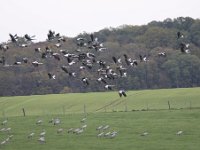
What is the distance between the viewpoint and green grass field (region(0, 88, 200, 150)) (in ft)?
115

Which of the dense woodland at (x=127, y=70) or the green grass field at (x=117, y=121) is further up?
the dense woodland at (x=127, y=70)

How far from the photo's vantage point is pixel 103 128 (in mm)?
41000

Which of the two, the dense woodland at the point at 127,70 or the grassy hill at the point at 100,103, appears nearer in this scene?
the grassy hill at the point at 100,103

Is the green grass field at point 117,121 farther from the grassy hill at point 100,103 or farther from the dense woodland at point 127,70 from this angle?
the dense woodland at point 127,70

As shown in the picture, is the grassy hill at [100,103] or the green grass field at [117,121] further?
the grassy hill at [100,103]

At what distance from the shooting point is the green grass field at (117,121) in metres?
34.9

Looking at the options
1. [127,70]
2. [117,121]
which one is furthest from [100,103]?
[127,70]

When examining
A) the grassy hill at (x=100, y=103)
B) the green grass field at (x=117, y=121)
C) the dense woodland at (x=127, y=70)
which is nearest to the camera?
the green grass field at (x=117, y=121)

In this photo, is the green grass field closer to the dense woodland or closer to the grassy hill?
the grassy hill

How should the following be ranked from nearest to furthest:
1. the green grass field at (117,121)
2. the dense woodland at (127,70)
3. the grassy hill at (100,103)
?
1. the green grass field at (117,121)
2. the grassy hill at (100,103)
3. the dense woodland at (127,70)

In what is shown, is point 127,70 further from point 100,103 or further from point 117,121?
point 117,121

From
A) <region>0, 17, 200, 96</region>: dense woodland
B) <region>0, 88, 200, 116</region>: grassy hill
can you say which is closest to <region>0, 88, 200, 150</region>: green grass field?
<region>0, 88, 200, 116</region>: grassy hill

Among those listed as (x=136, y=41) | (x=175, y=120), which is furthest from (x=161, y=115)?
(x=136, y=41)

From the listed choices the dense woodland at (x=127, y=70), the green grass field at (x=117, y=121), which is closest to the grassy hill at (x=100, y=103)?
the green grass field at (x=117, y=121)
